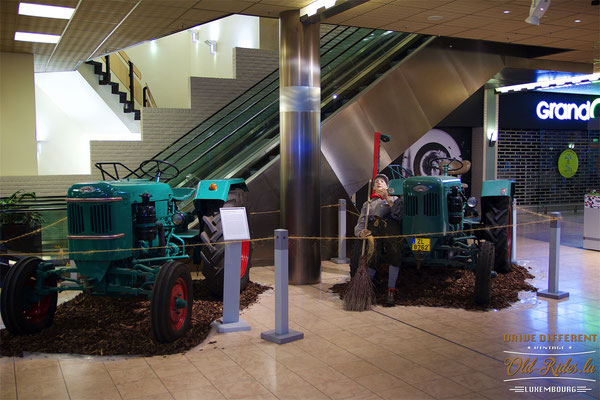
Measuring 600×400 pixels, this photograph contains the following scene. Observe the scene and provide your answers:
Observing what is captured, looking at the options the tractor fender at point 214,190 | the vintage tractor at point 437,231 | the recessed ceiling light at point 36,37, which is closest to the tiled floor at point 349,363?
the vintage tractor at point 437,231

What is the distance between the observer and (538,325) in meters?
5.05

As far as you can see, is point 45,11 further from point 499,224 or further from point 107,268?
point 499,224

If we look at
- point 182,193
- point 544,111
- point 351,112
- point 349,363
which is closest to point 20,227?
point 182,193

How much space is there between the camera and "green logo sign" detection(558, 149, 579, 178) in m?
14.6

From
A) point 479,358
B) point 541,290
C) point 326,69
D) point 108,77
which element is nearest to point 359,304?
point 479,358

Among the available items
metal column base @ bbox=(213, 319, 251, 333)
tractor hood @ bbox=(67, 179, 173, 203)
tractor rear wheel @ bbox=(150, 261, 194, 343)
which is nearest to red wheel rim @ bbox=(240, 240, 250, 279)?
metal column base @ bbox=(213, 319, 251, 333)

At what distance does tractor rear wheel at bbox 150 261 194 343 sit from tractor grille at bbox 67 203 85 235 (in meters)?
0.80

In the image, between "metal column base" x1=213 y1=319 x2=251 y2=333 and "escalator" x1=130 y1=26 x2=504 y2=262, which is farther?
"escalator" x1=130 y1=26 x2=504 y2=262

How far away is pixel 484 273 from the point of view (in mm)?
5531

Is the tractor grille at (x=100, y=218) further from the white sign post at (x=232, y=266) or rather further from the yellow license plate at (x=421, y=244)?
the yellow license plate at (x=421, y=244)

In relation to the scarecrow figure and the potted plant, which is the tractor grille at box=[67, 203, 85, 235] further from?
the potted plant

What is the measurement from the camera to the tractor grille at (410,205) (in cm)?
591

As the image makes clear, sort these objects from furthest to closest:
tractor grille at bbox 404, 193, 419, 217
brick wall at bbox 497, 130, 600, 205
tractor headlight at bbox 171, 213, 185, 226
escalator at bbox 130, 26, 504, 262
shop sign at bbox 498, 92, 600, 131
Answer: brick wall at bbox 497, 130, 600, 205, shop sign at bbox 498, 92, 600, 131, escalator at bbox 130, 26, 504, 262, tractor grille at bbox 404, 193, 419, 217, tractor headlight at bbox 171, 213, 185, 226

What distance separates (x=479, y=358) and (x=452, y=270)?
8.59 feet
